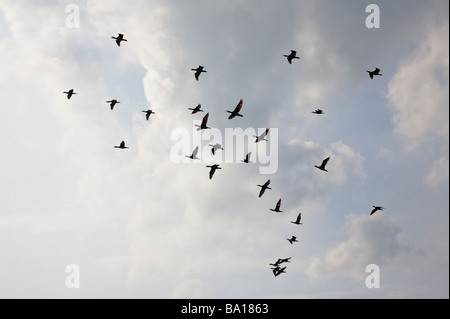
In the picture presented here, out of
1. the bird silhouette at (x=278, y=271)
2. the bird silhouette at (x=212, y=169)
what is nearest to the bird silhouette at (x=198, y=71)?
the bird silhouette at (x=212, y=169)

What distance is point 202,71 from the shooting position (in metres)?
54.8

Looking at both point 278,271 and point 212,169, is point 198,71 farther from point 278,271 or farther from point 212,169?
point 278,271

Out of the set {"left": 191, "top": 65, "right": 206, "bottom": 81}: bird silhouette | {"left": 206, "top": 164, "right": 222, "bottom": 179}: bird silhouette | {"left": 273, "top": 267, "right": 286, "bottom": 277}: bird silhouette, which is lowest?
{"left": 273, "top": 267, "right": 286, "bottom": 277}: bird silhouette

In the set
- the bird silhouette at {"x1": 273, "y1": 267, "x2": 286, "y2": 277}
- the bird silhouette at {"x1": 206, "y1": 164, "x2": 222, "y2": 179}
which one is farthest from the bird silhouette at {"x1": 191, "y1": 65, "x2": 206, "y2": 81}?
the bird silhouette at {"x1": 273, "y1": 267, "x2": 286, "y2": 277}

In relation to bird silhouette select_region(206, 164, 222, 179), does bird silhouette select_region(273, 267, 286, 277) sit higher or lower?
lower

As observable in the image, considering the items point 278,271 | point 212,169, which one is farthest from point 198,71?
point 278,271

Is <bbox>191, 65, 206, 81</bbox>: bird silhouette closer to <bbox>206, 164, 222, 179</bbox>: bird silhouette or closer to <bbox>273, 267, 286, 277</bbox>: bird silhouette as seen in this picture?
<bbox>206, 164, 222, 179</bbox>: bird silhouette

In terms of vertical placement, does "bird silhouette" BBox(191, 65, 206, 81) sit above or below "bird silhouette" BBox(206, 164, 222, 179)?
above

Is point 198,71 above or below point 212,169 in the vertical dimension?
above
